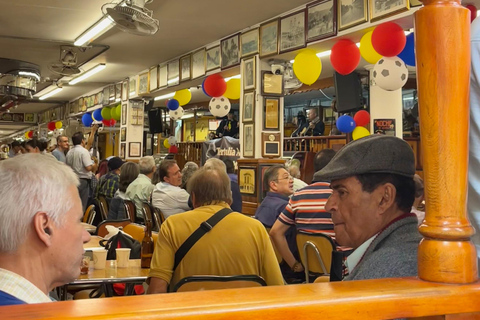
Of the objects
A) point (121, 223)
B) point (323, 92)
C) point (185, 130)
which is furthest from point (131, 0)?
point (185, 130)

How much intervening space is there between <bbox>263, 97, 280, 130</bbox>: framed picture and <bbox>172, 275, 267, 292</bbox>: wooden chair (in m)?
5.43

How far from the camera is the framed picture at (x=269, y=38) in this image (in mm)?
7531

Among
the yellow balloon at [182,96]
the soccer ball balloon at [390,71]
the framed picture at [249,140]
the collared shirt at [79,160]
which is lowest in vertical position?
the collared shirt at [79,160]

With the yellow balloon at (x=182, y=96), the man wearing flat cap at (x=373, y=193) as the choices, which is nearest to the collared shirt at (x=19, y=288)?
the man wearing flat cap at (x=373, y=193)

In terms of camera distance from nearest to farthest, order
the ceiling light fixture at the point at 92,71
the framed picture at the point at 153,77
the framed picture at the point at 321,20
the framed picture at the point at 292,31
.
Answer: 1. the framed picture at the point at 321,20
2. the framed picture at the point at 292,31
3. the ceiling light fixture at the point at 92,71
4. the framed picture at the point at 153,77

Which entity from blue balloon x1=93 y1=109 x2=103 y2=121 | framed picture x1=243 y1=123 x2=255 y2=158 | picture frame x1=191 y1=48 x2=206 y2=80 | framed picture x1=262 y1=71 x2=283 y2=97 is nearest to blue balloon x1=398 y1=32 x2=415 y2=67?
framed picture x1=262 y1=71 x2=283 y2=97

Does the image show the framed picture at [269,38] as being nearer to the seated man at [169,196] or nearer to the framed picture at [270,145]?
the framed picture at [270,145]

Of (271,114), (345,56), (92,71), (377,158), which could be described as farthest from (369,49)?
(92,71)

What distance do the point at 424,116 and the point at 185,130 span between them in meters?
18.2

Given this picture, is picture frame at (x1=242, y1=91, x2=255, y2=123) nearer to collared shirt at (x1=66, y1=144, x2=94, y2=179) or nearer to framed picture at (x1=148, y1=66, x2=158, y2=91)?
collared shirt at (x1=66, y1=144, x2=94, y2=179)

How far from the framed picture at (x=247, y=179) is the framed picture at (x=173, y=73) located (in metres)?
3.12

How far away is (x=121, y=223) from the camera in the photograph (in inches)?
168

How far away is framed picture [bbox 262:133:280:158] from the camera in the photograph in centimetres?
776

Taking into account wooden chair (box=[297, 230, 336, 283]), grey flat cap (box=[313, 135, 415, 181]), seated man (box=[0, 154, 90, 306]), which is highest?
grey flat cap (box=[313, 135, 415, 181])
